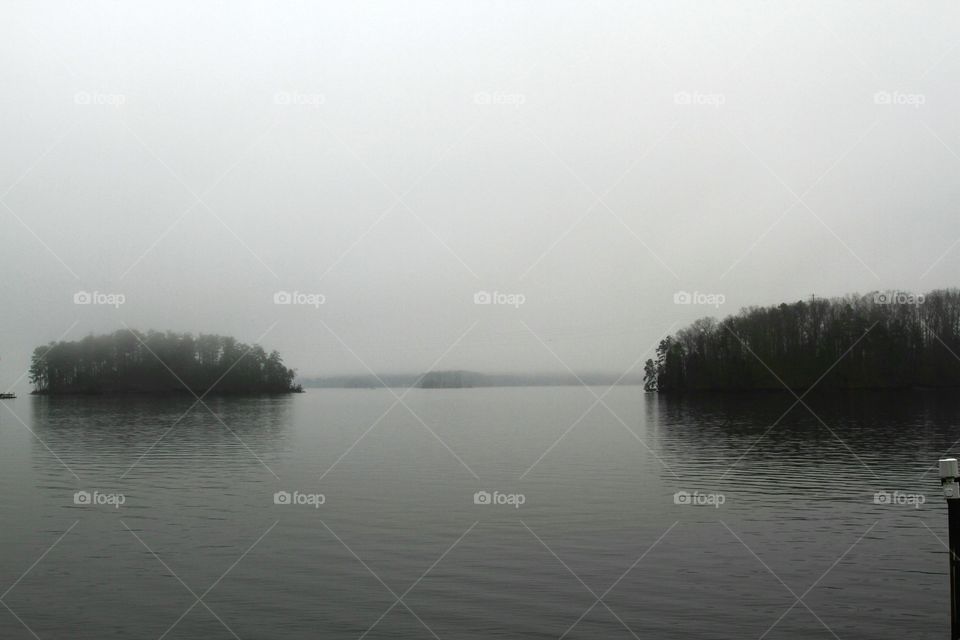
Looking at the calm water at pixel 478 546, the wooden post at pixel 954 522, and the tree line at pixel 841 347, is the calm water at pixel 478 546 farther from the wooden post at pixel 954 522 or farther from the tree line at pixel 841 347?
the tree line at pixel 841 347

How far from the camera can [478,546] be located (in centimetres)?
2461

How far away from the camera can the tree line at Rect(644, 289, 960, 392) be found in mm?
149875

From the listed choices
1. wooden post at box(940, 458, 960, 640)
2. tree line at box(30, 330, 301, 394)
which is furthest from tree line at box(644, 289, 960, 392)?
wooden post at box(940, 458, 960, 640)

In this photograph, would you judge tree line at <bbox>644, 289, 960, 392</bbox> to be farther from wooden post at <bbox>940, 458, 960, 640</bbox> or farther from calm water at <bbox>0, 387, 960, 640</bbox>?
wooden post at <bbox>940, 458, 960, 640</bbox>

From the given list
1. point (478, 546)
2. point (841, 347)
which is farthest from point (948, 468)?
point (841, 347)

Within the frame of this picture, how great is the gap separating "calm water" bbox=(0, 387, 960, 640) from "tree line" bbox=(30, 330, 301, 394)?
121 meters

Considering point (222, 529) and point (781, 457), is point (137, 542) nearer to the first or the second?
point (222, 529)

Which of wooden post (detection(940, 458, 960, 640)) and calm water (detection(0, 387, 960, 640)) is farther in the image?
calm water (detection(0, 387, 960, 640))

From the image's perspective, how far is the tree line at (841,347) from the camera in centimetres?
14988

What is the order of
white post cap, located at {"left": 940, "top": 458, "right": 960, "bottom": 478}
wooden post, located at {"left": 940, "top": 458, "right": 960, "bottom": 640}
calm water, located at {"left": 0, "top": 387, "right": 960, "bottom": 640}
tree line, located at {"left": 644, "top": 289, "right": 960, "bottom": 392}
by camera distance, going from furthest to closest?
tree line, located at {"left": 644, "top": 289, "right": 960, "bottom": 392}, calm water, located at {"left": 0, "top": 387, "right": 960, "bottom": 640}, wooden post, located at {"left": 940, "top": 458, "right": 960, "bottom": 640}, white post cap, located at {"left": 940, "top": 458, "right": 960, "bottom": 478}

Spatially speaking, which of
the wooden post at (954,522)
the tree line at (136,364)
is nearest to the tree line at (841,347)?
the tree line at (136,364)

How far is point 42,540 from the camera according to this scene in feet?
87.7

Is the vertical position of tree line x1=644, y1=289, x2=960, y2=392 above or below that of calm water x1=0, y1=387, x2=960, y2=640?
above

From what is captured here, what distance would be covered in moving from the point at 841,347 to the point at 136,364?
14787 cm
